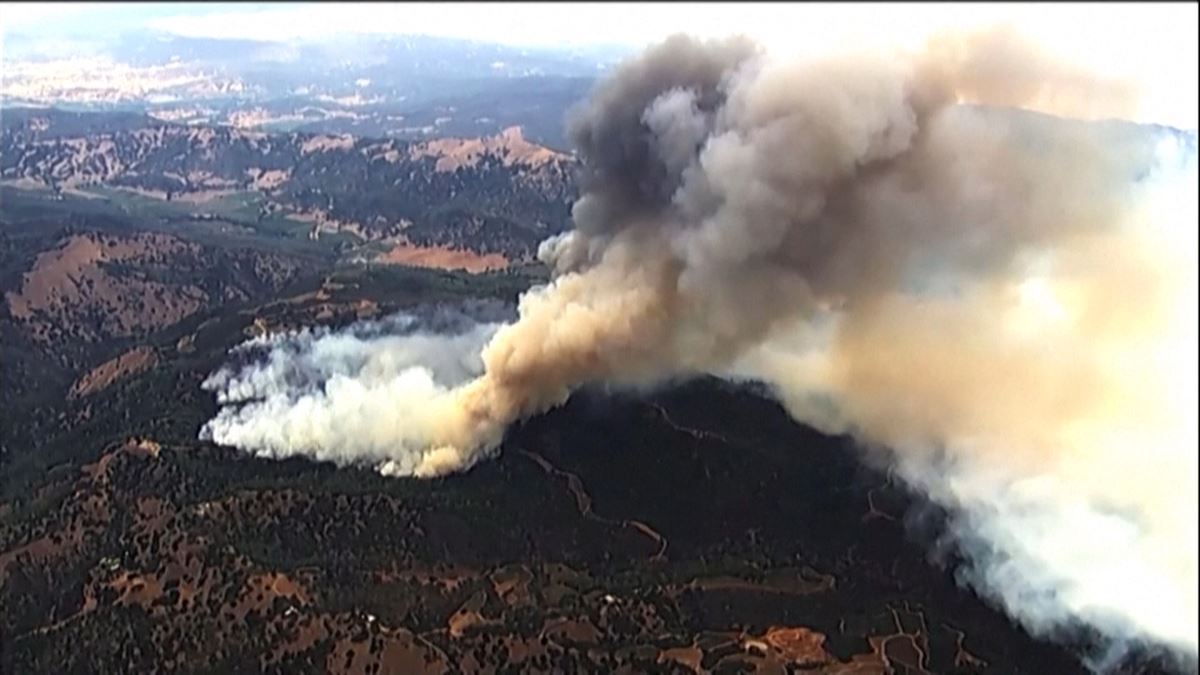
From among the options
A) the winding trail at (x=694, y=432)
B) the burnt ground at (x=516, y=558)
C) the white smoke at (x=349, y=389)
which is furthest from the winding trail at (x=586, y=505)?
the winding trail at (x=694, y=432)

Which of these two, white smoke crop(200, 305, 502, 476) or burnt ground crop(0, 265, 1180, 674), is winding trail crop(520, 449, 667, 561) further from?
white smoke crop(200, 305, 502, 476)

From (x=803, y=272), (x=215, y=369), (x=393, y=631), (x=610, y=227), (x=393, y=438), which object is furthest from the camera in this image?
(x=215, y=369)

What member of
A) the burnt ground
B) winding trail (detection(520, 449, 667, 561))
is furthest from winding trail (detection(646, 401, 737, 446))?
winding trail (detection(520, 449, 667, 561))

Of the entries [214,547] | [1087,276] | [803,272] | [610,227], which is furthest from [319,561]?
[1087,276]

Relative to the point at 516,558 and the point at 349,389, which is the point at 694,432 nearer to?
the point at 516,558

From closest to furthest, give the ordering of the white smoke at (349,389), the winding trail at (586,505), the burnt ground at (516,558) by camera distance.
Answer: the burnt ground at (516,558) < the winding trail at (586,505) < the white smoke at (349,389)

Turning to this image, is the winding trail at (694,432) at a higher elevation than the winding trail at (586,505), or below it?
higher

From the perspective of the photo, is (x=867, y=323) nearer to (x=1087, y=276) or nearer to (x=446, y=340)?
(x=1087, y=276)

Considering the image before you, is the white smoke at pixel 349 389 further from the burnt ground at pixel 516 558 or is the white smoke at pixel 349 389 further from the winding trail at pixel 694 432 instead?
the winding trail at pixel 694 432
